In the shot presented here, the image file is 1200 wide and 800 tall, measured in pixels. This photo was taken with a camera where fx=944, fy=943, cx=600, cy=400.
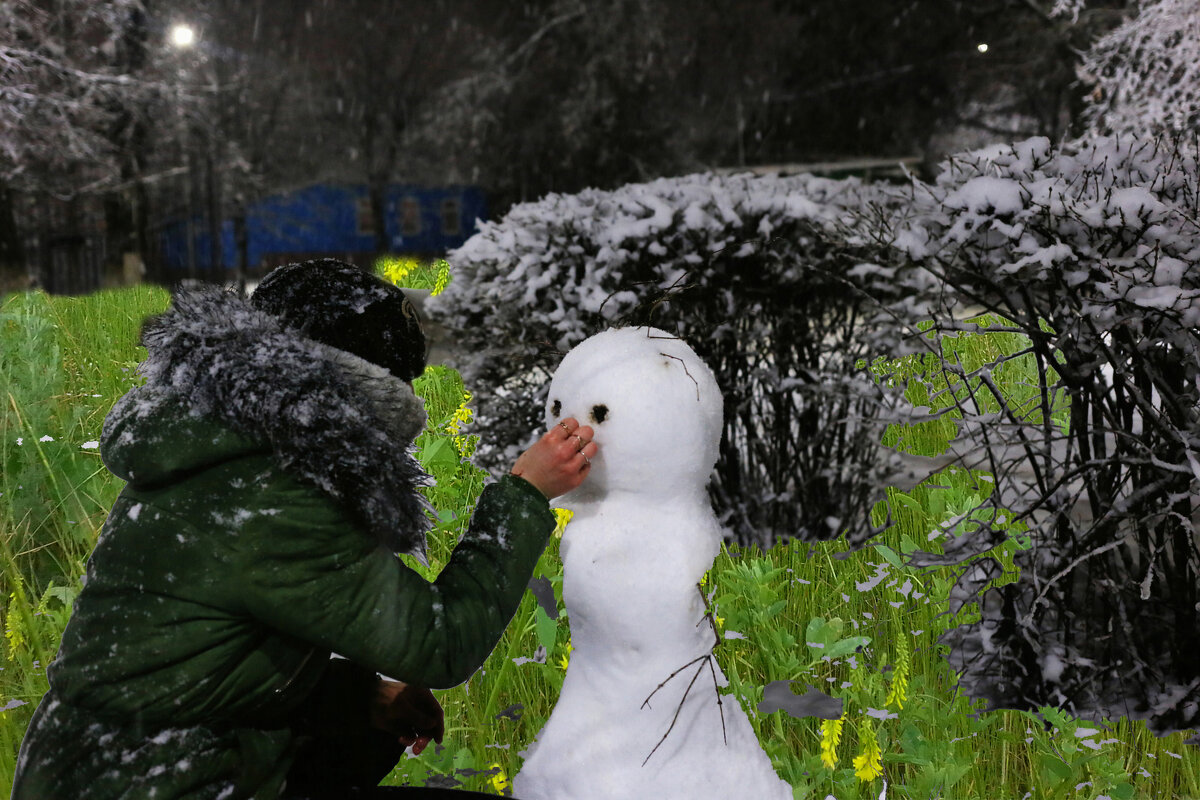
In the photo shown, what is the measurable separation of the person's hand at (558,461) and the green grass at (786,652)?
24.8 inches

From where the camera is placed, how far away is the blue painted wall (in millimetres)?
30266

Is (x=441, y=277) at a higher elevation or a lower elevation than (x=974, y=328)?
lower

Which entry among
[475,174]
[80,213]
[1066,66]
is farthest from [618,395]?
[80,213]

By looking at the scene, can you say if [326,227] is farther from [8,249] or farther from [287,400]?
[287,400]

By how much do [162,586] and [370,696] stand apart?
0.49 m

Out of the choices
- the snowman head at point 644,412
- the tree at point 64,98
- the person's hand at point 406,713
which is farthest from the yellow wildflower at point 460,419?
the tree at point 64,98

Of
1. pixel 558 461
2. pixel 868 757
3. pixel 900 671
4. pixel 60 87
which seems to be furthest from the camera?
pixel 60 87

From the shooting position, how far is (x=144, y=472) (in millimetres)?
1467

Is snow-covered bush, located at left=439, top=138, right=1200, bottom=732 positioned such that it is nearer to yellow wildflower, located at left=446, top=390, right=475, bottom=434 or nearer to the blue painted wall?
yellow wildflower, located at left=446, top=390, right=475, bottom=434

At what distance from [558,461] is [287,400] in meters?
0.49

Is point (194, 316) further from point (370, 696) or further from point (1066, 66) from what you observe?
point (1066, 66)

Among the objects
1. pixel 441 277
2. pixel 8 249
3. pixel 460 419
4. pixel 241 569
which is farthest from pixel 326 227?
pixel 241 569

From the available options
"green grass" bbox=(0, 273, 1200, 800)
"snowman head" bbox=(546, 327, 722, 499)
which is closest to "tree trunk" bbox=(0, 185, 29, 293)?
"green grass" bbox=(0, 273, 1200, 800)

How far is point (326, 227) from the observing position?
110 ft
